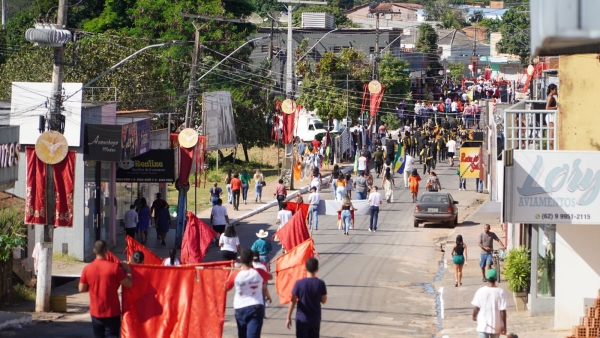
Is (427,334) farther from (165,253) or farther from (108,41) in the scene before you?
(108,41)

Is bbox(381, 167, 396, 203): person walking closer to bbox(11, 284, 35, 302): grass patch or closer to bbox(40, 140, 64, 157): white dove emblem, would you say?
bbox(11, 284, 35, 302): grass patch

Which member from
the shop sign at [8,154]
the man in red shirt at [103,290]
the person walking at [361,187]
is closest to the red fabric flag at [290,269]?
the man in red shirt at [103,290]

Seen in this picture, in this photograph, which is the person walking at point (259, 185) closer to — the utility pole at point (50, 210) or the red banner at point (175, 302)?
the utility pole at point (50, 210)

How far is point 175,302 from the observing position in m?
11.4

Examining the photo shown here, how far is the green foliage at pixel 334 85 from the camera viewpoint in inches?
2094

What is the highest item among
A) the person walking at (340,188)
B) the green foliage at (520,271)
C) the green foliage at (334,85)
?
the green foliage at (334,85)

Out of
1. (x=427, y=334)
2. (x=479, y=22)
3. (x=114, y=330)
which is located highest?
(x=479, y=22)

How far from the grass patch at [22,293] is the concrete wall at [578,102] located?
12.0 meters

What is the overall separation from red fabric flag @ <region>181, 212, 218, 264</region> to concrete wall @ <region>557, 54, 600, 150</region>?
9.54m

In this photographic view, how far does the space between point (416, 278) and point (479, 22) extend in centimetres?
14477

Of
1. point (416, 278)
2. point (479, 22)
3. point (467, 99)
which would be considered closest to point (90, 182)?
point (416, 278)

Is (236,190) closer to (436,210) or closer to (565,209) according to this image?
(436,210)

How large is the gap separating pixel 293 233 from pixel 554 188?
7.04 metres

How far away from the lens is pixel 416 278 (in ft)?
79.5
